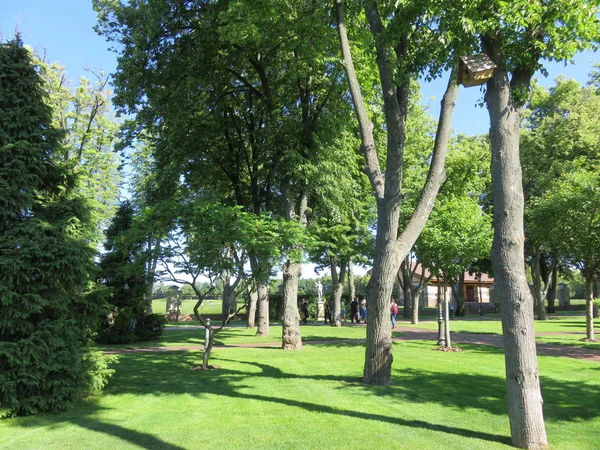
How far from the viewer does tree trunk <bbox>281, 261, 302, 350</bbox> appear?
15086 millimetres

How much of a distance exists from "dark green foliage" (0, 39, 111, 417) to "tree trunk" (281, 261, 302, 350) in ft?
24.7

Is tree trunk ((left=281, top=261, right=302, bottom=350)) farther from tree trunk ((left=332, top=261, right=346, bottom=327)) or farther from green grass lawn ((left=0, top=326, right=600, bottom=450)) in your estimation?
tree trunk ((left=332, top=261, right=346, bottom=327))

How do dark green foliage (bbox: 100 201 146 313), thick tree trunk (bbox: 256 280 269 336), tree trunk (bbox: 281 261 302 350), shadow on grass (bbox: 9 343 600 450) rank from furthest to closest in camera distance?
1. thick tree trunk (bbox: 256 280 269 336)
2. dark green foliage (bbox: 100 201 146 313)
3. tree trunk (bbox: 281 261 302 350)
4. shadow on grass (bbox: 9 343 600 450)

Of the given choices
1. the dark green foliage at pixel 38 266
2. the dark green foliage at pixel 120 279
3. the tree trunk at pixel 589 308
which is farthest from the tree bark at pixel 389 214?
the tree trunk at pixel 589 308

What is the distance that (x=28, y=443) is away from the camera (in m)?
5.75

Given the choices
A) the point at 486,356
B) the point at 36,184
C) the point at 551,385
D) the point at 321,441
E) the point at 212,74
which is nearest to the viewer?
the point at 321,441

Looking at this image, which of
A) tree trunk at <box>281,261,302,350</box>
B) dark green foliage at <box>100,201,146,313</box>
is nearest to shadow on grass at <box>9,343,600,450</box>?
tree trunk at <box>281,261,302,350</box>

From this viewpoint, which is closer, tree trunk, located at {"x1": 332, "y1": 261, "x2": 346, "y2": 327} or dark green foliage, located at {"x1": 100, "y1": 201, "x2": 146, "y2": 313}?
dark green foliage, located at {"x1": 100, "y1": 201, "x2": 146, "y2": 313}

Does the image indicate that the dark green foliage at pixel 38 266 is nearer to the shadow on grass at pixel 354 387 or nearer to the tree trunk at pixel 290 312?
the shadow on grass at pixel 354 387

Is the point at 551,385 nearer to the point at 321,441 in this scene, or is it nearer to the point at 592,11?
the point at 321,441

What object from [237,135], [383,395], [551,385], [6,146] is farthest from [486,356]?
[6,146]

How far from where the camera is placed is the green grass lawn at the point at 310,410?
224 inches

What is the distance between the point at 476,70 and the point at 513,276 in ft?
8.01

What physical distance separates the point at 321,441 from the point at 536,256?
102 feet
